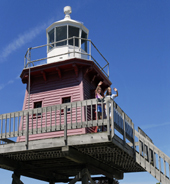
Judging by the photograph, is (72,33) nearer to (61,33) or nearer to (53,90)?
(61,33)

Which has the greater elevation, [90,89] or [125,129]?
[90,89]

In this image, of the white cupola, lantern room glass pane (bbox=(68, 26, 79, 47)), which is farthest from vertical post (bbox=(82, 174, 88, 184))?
lantern room glass pane (bbox=(68, 26, 79, 47))

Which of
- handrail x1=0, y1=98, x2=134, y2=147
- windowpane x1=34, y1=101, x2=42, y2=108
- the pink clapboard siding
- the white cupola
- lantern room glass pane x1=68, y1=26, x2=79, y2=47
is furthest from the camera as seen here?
lantern room glass pane x1=68, y1=26, x2=79, y2=47

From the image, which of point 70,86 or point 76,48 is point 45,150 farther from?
point 76,48

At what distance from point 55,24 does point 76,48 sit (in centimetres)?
215

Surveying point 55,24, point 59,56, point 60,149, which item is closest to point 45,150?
point 60,149

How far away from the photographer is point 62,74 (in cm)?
2019

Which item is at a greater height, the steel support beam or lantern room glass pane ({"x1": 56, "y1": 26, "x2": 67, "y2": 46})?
lantern room glass pane ({"x1": 56, "y1": 26, "x2": 67, "y2": 46})

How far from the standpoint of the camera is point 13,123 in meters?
16.7

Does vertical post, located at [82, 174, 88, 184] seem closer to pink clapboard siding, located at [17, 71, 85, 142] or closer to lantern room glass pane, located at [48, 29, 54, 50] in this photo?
→ pink clapboard siding, located at [17, 71, 85, 142]

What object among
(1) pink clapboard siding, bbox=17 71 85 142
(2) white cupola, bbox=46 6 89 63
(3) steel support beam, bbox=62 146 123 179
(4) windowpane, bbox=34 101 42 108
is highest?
(2) white cupola, bbox=46 6 89 63

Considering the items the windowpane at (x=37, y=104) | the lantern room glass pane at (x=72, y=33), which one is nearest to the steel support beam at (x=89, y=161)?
the windowpane at (x=37, y=104)

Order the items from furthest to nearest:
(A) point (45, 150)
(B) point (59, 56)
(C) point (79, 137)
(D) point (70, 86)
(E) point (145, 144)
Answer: (B) point (59, 56) < (D) point (70, 86) < (E) point (145, 144) < (A) point (45, 150) < (C) point (79, 137)

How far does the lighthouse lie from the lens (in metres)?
19.4
